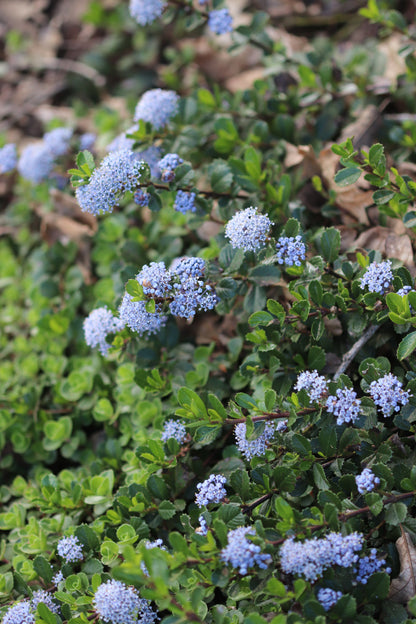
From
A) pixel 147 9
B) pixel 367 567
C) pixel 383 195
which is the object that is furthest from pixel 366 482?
pixel 147 9

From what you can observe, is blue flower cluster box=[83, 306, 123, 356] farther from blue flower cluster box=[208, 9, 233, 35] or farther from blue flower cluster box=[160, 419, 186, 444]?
blue flower cluster box=[208, 9, 233, 35]

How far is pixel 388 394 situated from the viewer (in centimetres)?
204

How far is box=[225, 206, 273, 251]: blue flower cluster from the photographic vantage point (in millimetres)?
2258

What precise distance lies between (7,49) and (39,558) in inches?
175

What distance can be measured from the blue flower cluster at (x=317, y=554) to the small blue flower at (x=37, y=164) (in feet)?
8.57

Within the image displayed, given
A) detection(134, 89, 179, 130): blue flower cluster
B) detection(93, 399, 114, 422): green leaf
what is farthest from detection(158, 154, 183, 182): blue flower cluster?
detection(93, 399, 114, 422): green leaf

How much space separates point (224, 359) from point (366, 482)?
3.50 ft

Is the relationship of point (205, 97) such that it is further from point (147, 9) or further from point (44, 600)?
point (44, 600)

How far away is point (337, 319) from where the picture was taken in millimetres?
2537

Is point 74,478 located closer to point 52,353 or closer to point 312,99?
point 52,353

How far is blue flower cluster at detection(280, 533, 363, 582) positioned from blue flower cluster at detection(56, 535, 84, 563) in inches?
34.7

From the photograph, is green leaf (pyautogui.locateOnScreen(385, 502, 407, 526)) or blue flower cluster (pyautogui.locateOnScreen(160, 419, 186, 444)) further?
blue flower cluster (pyautogui.locateOnScreen(160, 419, 186, 444))

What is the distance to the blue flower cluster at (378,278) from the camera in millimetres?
2238

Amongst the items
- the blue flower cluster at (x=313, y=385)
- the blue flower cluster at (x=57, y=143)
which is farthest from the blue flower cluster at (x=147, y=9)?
the blue flower cluster at (x=313, y=385)
